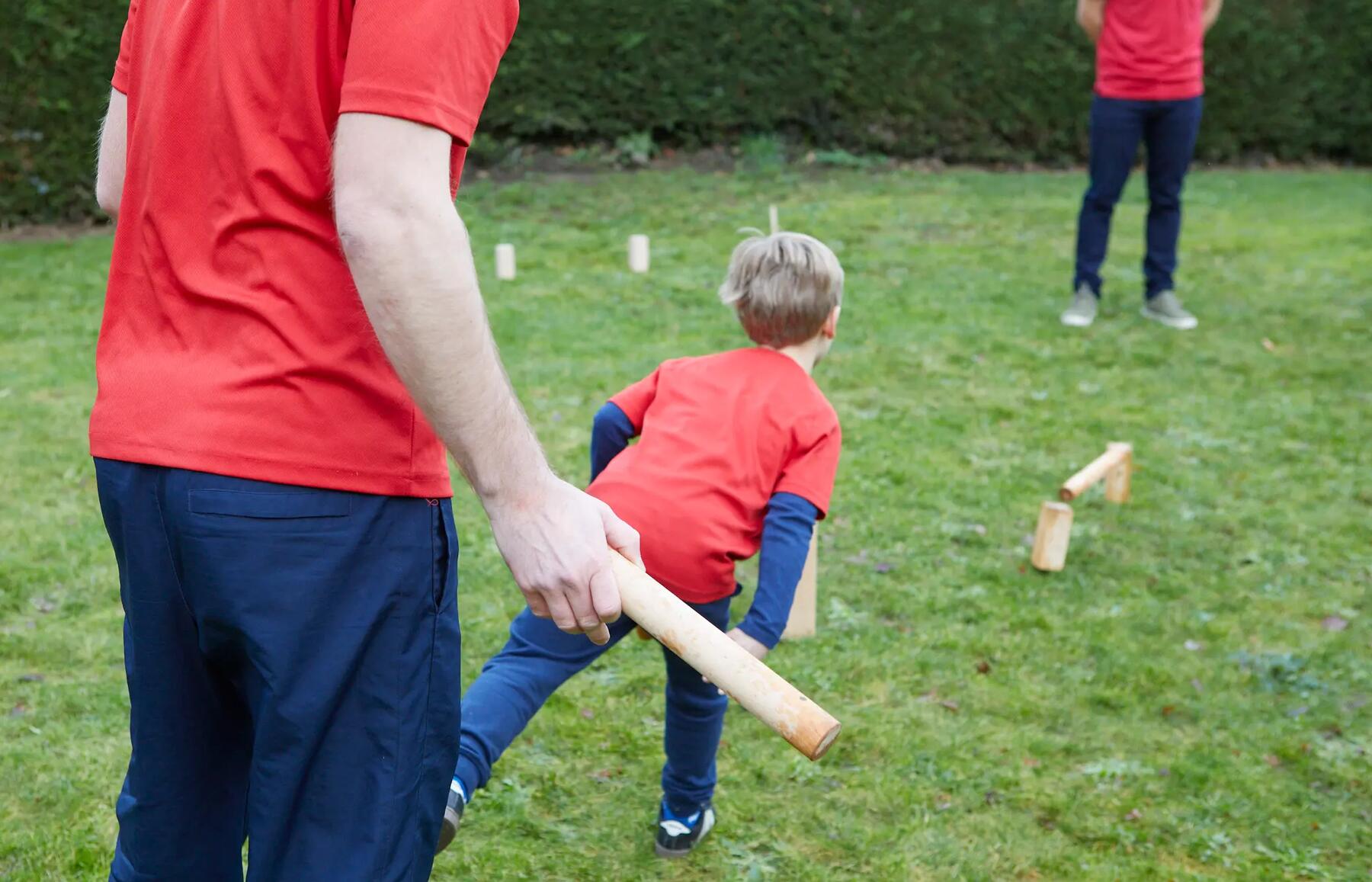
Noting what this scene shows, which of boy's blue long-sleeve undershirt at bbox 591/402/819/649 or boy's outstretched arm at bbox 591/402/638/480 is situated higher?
boy's outstretched arm at bbox 591/402/638/480

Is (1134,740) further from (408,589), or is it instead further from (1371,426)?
(1371,426)

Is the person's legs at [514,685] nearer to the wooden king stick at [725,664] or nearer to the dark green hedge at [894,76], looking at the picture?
the wooden king stick at [725,664]

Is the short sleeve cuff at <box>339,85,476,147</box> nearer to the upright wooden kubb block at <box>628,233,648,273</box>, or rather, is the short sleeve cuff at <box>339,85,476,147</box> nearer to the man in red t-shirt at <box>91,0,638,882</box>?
the man in red t-shirt at <box>91,0,638,882</box>

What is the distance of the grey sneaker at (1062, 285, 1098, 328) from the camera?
7617mm

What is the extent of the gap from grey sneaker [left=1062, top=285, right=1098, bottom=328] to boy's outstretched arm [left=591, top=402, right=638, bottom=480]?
5190mm

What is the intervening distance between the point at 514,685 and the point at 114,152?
4.11ft

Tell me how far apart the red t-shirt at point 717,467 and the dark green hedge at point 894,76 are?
8.29 metres

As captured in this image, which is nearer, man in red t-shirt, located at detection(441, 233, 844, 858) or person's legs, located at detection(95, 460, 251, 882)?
person's legs, located at detection(95, 460, 251, 882)

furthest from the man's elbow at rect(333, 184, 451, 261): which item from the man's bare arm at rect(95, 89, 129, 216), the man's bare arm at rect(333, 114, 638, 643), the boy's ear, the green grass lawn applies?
the green grass lawn

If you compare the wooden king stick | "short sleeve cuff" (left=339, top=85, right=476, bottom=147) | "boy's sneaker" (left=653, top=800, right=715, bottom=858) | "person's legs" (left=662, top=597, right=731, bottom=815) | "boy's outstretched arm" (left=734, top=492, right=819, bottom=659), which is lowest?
"boy's sneaker" (left=653, top=800, right=715, bottom=858)

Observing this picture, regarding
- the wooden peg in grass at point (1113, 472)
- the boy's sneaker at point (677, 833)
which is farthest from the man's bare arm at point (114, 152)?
the wooden peg in grass at point (1113, 472)

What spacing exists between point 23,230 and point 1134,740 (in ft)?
28.5

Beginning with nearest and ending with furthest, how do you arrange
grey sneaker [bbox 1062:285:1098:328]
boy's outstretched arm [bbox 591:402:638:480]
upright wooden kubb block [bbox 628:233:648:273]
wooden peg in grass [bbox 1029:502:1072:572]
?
1. boy's outstretched arm [bbox 591:402:638:480]
2. wooden peg in grass [bbox 1029:502:1072:572]
3. grey sneaker [bbox 1062:285:1098:328]
4. upright wooden kubb block [bbox 628:233:648:273]

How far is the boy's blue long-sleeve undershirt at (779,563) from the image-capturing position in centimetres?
267
